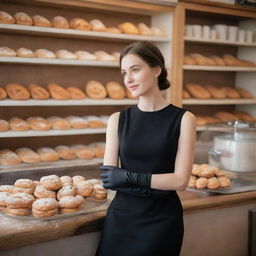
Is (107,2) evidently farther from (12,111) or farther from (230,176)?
(230,176)

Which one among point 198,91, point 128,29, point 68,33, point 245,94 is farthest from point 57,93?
point 245,94

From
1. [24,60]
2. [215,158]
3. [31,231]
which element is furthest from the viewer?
[24,60]

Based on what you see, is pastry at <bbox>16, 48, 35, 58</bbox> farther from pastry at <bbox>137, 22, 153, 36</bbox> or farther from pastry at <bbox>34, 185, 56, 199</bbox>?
pastry at <bbox>34, 185, 56, 199</bbox>

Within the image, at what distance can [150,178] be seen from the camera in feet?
4.54

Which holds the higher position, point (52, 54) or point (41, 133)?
point (52, 54)

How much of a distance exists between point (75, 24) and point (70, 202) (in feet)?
6.16

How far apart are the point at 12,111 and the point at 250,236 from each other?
2103mm

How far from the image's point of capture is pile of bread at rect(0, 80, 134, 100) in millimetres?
2812

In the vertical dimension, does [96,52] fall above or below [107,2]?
below

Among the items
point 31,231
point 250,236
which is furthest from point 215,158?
point 31,231

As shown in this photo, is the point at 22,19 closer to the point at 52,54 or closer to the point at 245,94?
the point at 52,54

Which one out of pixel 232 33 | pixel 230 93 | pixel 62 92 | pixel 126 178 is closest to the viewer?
pixel 126 178

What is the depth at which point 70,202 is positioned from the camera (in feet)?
4.91

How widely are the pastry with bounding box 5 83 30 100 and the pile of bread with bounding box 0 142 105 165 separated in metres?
0.43
